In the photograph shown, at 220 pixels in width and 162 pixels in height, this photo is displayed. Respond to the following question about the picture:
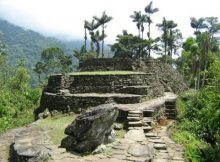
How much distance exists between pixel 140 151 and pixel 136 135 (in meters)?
1.66

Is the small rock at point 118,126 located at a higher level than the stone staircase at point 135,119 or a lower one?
lower

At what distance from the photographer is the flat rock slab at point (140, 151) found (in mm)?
7566

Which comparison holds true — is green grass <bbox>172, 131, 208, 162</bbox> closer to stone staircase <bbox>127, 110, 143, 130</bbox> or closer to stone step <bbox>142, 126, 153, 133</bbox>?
stone step <bbox>142, 126, 153, 133</bbox>

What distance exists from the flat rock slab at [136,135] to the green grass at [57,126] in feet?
5.84

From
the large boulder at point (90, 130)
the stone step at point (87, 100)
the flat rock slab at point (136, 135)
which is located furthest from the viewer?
the stone step at point (87, 100)

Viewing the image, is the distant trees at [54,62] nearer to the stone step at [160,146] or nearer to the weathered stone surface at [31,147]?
the weathered stone surface at [31,147]

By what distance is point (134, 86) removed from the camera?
16438 mm

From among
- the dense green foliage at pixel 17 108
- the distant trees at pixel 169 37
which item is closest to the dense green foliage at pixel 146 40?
the distant trees at pixel 169 37

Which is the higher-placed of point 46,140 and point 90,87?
point 90,87

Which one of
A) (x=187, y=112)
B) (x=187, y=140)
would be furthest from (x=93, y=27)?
(x=187, y=140)

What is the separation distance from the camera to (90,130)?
7840 millimetres

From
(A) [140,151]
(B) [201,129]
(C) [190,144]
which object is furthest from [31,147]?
(B) [201,129]

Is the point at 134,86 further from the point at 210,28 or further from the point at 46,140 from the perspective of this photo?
the point at 210,28

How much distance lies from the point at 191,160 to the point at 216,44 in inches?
1409
